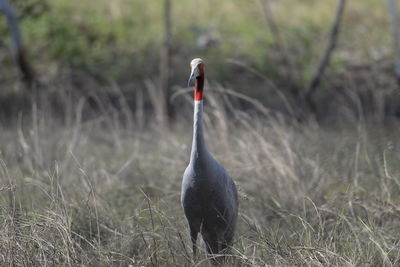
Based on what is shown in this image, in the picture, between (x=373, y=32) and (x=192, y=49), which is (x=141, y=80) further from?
(x=373, y=32)

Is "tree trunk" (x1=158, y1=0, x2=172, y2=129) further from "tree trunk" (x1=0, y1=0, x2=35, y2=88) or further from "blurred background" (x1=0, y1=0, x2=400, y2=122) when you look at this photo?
"tree trunk" (x1=0, y1=0, x2=35, y2=88)

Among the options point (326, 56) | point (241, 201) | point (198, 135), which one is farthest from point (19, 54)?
point (198, 135)

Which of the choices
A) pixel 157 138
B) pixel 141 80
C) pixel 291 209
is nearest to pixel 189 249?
pixel 291 209

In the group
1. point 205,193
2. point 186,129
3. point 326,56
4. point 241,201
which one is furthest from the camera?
point 326,56

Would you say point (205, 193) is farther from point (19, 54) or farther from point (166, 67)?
point (19, 54)

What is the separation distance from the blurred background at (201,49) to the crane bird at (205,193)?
6.06 meters

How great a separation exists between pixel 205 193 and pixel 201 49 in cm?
869

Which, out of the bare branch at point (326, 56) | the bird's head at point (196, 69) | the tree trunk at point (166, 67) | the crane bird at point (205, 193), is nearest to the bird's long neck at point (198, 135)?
the crane bird at point (205, 193)

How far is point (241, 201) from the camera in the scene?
505 centimetres

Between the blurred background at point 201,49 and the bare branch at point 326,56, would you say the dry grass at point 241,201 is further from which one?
the blurred background at point 201,49

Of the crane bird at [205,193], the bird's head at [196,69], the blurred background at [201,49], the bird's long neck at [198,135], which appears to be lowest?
the blurred background at [201,49]

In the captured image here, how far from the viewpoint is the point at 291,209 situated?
482 centimetres

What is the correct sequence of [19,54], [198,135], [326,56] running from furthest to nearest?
[19,54] → [326,56] → [198,135]

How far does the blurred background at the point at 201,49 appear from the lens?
10586 mm
